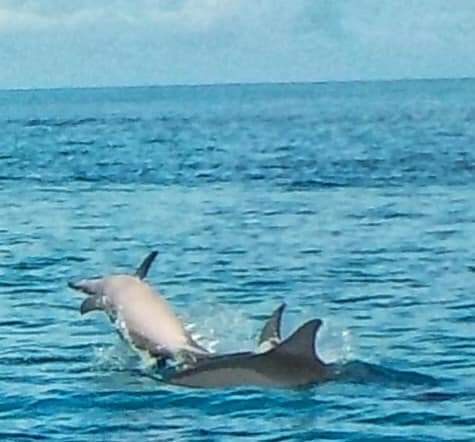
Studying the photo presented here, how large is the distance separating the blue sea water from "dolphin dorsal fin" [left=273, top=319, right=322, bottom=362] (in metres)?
0.50

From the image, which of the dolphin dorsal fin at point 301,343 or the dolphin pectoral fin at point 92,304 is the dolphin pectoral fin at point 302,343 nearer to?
the dolphin dorsal fin at point 301,343

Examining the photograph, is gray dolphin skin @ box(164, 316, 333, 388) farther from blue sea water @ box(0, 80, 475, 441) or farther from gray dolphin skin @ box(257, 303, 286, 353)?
gray dolphin skin @ box(257, 303, 286, 353)

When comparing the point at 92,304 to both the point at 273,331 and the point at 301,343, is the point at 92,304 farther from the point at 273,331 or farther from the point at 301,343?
the point at 301,343

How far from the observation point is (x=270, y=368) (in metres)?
20.0

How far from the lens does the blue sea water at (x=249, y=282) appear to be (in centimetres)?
1930

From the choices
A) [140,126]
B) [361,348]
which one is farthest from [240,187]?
[140,126]

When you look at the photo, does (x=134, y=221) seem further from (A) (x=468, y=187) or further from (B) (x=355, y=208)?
(A) (x=468, y=187)

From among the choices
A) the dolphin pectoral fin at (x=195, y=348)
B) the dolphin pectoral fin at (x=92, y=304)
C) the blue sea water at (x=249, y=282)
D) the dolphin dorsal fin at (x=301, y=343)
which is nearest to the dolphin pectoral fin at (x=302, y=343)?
the dolphin dorsal fin at (x=301, y=343)

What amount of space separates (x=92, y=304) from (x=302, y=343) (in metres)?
5.17

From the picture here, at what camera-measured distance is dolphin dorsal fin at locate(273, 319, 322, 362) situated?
19.3m

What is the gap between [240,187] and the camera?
52.2m

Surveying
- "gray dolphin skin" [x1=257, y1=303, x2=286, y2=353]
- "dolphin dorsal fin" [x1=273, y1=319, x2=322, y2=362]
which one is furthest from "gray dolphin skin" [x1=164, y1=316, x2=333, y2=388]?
"gray dolphin skin" [x1=257, y1=303, x2=286, y2=353]

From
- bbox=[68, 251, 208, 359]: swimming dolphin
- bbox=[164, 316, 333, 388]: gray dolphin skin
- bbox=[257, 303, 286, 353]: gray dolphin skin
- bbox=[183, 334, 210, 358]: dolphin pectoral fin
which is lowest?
bbox=[164, 316, 333, 388]: gray dolphin skin

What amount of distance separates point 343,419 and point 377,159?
45.7 meters
